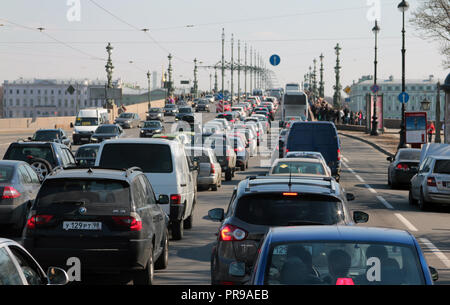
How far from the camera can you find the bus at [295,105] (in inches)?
2739

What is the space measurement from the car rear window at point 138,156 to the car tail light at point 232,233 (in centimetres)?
599

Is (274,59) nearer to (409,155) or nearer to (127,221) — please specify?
(409,155)

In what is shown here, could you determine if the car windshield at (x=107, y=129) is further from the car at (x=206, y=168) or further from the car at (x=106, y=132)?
the car at (x=206, y=168)

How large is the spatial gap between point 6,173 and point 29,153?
594 cm

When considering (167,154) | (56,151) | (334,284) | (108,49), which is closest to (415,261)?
(334,284)

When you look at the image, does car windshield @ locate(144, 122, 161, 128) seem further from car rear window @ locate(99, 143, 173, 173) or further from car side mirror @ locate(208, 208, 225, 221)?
car side mirror @ locate(208, 208, 225, 221)

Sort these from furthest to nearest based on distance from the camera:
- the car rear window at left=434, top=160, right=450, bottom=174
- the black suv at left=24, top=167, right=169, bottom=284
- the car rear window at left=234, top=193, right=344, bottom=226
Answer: the car rear window at left=434, top=160, right=450, bottom=174 → the black suv at left=24, top=167, right=169, bottom=284 → the car rear window at left=234, top=193, right=344, bottom=226

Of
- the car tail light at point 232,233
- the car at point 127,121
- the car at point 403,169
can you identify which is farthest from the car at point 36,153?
the car at point 127,121

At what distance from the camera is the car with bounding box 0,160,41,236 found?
15.6m

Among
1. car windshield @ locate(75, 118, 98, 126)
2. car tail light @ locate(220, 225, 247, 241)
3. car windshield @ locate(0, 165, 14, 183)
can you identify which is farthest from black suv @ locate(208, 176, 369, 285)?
car windshield @ locate(75, 118, 98, 126)

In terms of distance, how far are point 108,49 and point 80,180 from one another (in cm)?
7920

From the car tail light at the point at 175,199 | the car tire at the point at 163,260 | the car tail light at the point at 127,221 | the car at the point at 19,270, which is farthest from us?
the car tail light at the point at 175,199

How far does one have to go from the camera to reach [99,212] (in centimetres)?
1025

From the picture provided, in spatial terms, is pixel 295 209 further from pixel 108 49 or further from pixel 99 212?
pixel 108 49
